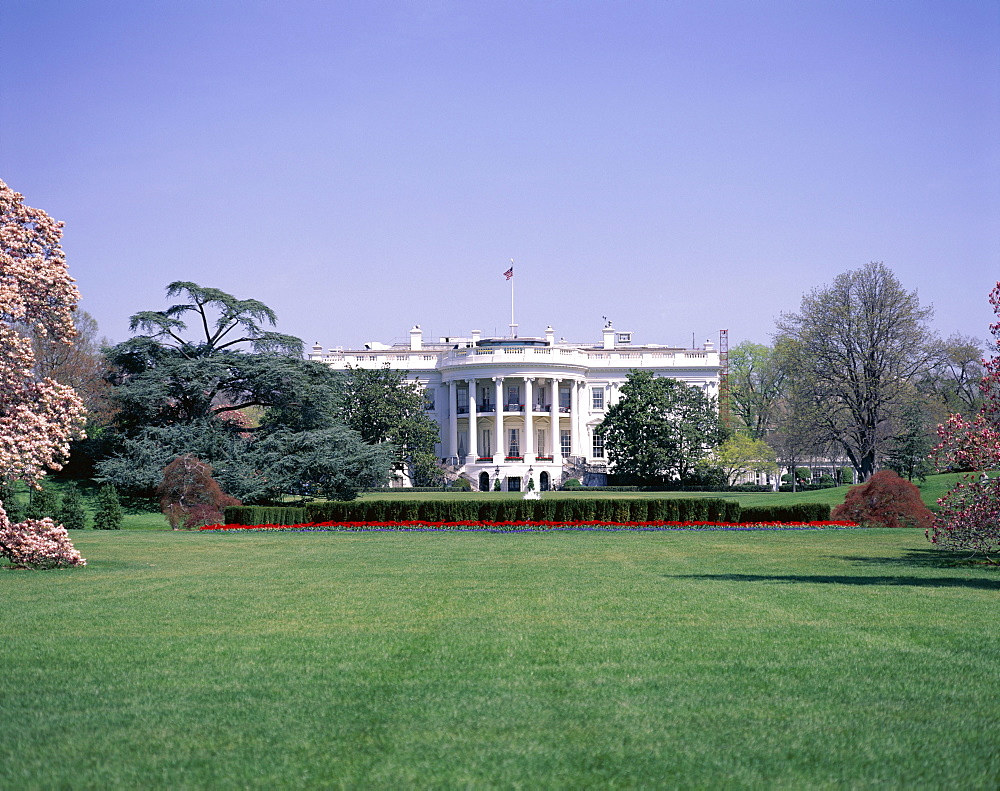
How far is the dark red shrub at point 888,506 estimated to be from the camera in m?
29.4

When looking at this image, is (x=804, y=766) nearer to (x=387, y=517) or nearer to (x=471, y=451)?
(x=387, y=517)

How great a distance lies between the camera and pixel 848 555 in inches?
755

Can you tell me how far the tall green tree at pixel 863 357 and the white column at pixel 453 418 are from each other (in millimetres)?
36409

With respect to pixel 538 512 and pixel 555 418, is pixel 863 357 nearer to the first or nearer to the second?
pixel 538 512

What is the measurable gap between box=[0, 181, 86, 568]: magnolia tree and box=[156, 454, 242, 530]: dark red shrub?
14.2 metres

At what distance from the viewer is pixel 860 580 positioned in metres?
14.1

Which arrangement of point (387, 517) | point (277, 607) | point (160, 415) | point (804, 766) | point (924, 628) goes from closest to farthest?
point (804, 766) < point (924, 628) < point (277, 607) < point (387, 517) < point (160, 415)

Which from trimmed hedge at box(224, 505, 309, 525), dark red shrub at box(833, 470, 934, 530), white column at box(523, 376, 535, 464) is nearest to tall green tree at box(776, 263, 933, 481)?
dark red shrub at box(833, 470, 934, 530)

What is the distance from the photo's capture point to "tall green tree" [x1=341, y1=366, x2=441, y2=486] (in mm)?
66000

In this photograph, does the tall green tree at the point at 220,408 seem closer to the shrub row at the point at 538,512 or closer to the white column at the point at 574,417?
the shrub row at the point at 538,512

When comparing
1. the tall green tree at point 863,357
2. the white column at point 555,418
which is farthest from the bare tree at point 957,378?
the white column at point 555,418

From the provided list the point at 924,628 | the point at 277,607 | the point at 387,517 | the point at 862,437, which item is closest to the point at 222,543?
the point at 387,517

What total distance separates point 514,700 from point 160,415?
37.1 m

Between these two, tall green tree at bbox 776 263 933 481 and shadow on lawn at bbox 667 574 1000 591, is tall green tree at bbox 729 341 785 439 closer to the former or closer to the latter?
tall green tree at bbox 776 263 933 481
